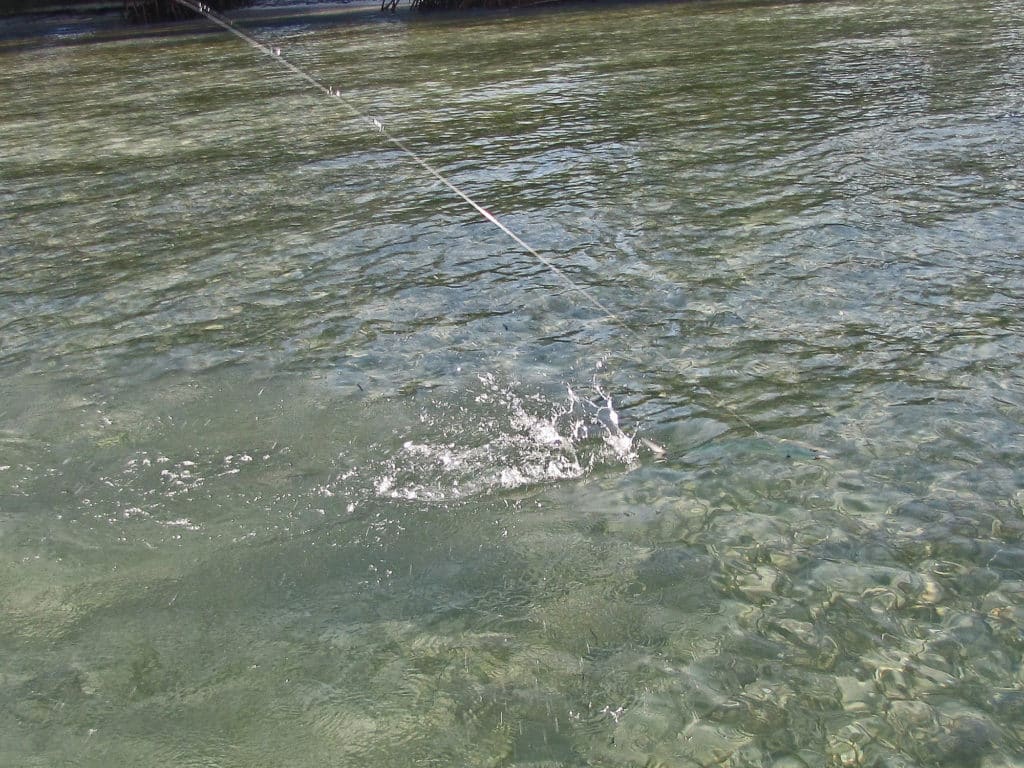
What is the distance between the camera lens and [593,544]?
381cm

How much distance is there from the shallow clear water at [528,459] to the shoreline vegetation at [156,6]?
1802cm

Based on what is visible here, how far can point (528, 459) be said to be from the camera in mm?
4387

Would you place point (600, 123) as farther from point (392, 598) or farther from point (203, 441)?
point (392, 598)

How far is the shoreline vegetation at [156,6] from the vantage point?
26.3 meters

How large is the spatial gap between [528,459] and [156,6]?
27590 mm

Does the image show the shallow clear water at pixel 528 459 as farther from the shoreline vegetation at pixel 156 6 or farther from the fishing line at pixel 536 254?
the shoreline vegetation at pixel 156 6

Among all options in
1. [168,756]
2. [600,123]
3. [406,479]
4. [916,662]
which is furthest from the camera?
[600,123]

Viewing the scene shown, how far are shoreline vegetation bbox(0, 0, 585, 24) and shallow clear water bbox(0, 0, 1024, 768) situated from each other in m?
18.0

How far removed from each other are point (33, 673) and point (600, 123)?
8.91 metres

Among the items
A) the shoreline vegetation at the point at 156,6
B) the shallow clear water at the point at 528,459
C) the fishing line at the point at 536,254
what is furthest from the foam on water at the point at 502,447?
the shoreline vegetation at the point at 156,6

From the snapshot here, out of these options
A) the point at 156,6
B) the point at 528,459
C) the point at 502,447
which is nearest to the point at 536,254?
the point at 502,447

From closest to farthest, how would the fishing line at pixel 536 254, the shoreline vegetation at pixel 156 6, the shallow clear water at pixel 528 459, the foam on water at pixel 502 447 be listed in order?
the shallow clear water at pixel 528 459 < the foam on water at pixel 502 447 < the fishing line at pixel 536 254 < the shoreline vegetation at pixel 156 6

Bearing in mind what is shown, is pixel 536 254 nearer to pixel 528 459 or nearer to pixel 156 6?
pixel 528 459

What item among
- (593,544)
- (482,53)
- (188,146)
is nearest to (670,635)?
(593,544)
